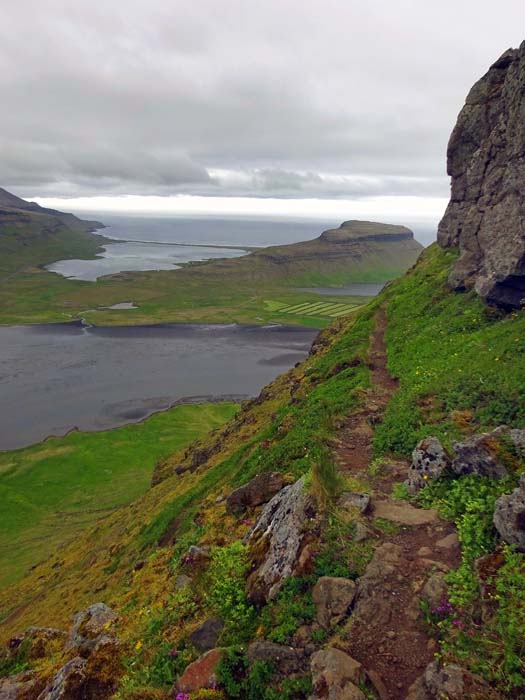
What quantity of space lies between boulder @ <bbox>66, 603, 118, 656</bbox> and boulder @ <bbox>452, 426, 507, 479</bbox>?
13669 mm

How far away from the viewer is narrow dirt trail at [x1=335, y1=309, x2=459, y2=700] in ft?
32.5

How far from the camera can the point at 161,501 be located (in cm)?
3638

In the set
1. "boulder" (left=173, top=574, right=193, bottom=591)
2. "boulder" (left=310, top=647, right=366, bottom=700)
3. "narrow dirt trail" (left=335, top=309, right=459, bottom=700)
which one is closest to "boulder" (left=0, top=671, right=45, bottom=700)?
"boulder" (left=173, top=574, right=193, bottom=591)

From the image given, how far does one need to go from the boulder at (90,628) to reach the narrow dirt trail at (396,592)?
31.1 feet

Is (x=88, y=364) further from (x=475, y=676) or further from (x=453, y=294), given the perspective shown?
(x=475, y=676)

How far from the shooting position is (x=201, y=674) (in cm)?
1110

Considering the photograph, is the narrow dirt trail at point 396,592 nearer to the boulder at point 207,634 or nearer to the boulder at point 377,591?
the boulder at point 377,591

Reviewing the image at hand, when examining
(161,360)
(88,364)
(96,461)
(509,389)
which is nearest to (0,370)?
(88,364)

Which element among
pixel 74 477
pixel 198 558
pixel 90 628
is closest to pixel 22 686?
pixel 90 628

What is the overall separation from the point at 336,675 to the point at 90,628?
10658 millimetres

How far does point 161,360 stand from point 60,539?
83931 millimetres

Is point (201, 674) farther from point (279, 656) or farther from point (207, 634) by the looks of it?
point (279, 656)

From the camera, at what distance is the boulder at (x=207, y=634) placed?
41.1ft

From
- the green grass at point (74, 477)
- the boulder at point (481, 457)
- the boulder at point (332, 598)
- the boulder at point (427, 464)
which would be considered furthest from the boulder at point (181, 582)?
the green grass at point (74, 477)
